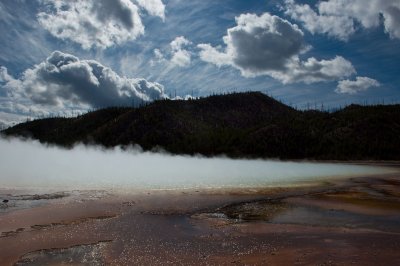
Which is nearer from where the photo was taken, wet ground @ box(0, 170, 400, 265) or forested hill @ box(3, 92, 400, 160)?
wet ground @ box(0, 170, 400, 265)

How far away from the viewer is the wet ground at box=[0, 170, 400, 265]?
11.1 meters

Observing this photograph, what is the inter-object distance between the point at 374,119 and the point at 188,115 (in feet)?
261

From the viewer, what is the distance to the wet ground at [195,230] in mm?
11086

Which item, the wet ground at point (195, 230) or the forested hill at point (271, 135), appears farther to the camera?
the forested hill at point (271, 135)

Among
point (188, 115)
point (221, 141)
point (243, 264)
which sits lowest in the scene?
point (243, 264)

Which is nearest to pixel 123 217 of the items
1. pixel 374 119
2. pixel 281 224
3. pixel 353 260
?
pixel 281 224

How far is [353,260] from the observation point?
1072 centimetres

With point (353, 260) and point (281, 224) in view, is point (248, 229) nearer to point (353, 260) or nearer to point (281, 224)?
point (281, 224)

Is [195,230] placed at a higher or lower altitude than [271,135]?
lower

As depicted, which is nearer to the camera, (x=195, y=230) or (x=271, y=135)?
(x=195, y=230)

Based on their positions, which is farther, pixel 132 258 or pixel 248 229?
pixel 248 229

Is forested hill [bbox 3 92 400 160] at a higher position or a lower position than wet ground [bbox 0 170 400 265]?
higher

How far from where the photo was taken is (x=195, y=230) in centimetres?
1446

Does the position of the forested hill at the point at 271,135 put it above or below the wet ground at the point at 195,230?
above
